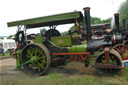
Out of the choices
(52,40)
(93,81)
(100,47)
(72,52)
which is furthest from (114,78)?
(52,40)

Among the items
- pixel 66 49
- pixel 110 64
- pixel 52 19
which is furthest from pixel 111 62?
pixel 52 19

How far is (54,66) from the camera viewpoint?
18.7ft

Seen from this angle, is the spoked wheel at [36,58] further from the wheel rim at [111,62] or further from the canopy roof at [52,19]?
the wheel rim at [111,62]

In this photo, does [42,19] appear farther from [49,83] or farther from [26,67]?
[49,83]

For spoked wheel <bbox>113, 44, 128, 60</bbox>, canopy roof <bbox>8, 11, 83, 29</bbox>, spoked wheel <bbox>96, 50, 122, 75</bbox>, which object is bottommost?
spoked wheel <bbox>96, 50, 122, 75</bbox>

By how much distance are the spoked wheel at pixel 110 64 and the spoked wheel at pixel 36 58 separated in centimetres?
159

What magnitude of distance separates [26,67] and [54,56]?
107cm

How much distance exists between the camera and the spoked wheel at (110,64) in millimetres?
3871

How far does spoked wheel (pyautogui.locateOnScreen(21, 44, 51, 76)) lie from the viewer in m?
4.42

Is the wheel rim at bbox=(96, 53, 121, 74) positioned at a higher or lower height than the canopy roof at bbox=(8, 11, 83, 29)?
lower

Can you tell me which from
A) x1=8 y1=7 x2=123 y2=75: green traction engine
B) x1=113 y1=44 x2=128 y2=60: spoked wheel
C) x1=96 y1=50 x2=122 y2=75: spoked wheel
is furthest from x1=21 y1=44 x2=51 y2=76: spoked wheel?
x1=113 y1=44 x2=128 y2=60: spoked wheel

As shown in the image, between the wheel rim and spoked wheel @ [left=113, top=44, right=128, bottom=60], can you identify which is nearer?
the wheel rim

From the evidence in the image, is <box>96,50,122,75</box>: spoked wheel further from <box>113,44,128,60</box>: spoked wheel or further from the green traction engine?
<box>113,44,128,60</box>: spoked wheel

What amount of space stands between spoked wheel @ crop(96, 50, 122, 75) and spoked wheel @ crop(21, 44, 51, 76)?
5.21ft
